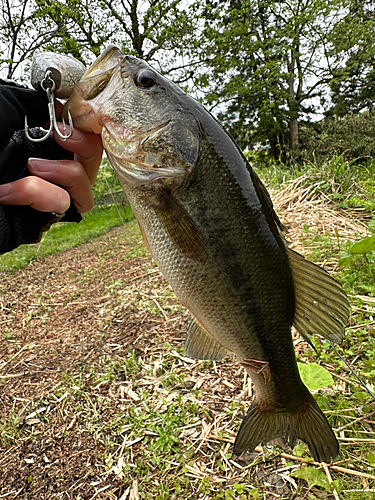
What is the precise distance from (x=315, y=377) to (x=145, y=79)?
1827mm

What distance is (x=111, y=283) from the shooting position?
4988 mm

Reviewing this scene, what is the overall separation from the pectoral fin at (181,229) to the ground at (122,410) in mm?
1382

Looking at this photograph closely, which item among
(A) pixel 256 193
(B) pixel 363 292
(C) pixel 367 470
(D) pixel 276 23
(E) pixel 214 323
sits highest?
(D) pixel 276 23

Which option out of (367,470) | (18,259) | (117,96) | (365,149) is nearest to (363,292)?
(367,470)

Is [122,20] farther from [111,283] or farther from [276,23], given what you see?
[111,283]

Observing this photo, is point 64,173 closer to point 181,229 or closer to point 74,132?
point 74,132

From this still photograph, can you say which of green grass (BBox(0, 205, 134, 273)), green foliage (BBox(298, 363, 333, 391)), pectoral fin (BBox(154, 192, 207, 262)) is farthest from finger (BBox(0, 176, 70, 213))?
green grass (BBox(0, 205, 134, 273))

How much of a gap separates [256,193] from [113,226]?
974cm

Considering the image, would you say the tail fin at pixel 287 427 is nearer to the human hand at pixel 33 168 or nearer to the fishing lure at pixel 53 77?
the human hand at pixel 33 168

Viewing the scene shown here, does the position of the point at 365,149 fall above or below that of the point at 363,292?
above

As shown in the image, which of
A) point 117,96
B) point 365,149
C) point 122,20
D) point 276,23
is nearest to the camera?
point 117,96

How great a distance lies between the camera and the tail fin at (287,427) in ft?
4.60

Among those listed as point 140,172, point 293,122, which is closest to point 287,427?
point 140,172

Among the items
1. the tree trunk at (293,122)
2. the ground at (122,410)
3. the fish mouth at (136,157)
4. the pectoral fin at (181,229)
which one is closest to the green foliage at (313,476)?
the ground at (122,410)
